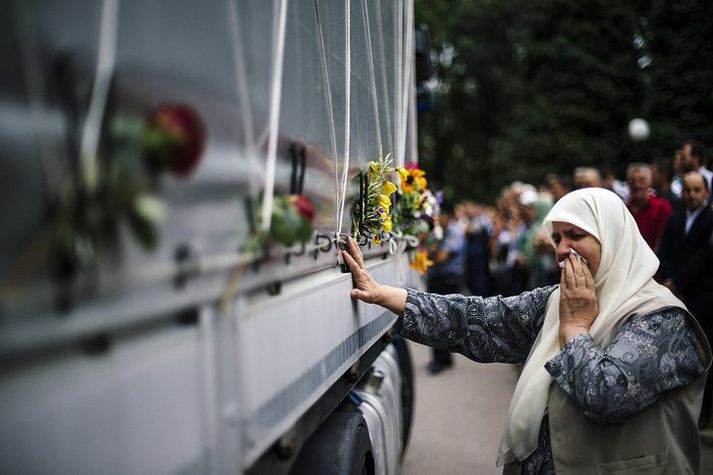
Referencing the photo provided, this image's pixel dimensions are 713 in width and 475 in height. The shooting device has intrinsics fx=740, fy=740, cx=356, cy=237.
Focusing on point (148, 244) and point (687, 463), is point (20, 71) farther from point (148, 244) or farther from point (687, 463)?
point (687, 463)

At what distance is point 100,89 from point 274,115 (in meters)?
0.62

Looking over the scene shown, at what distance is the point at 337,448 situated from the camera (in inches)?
88.1

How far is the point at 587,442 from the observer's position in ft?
7.96

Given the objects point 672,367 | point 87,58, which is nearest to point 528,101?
point 672,367

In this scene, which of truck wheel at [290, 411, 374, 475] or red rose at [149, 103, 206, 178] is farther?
truck wheel at [290, 411, 374, 475]

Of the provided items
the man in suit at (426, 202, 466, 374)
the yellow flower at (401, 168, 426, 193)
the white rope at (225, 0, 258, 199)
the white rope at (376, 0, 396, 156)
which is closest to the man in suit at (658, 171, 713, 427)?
the yellow flower at (401, 168, 426, 193)

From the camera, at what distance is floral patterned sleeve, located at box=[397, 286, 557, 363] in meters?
3.00

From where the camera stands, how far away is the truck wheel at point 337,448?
2.14 metres

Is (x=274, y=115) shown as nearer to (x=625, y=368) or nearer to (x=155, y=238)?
(x=155, y=238)

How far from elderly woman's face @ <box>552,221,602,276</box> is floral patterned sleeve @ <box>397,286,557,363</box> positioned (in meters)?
0.36

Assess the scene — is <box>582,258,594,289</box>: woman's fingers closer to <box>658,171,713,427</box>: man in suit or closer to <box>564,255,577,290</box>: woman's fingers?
<box>564,255,577,290</box>: woman's fingers

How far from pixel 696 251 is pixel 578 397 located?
4.31 metres

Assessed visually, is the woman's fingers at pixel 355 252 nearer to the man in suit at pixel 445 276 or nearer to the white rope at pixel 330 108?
the white rope at pixel 330 108

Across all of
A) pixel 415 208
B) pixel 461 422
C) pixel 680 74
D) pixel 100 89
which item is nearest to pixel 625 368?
pixel 100 89
